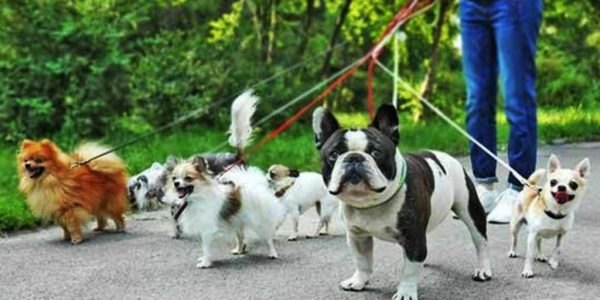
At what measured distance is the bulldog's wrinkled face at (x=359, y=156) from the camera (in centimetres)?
352

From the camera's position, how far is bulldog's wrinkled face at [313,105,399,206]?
3.52m

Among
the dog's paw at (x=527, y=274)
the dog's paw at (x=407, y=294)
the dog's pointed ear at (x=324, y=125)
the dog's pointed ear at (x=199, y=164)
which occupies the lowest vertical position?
the dog's paw at (x=527, y=274)

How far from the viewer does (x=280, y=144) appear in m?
10.8

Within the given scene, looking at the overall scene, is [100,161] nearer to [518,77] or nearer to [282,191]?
[282,191]

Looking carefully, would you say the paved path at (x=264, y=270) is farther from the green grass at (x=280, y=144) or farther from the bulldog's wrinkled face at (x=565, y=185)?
the green grass at (x=280, y=144)

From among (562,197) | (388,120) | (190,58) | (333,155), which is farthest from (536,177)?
(190,58)

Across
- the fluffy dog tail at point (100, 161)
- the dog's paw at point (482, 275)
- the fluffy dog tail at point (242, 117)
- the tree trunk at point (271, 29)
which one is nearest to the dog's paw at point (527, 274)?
the dog's paw at point (482, 275)

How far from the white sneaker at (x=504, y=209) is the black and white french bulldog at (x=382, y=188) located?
1638 millimetres

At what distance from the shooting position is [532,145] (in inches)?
230

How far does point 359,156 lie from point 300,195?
2.29 meters

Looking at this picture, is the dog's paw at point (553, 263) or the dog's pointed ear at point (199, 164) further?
the dog's pointed ear at point (199, 164)

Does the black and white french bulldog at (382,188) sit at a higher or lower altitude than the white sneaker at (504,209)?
higher

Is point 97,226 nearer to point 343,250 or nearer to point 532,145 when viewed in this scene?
point 343,250

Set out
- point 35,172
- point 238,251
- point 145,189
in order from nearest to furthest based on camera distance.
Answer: point 238,251 → point 35,172 → point 145,189
